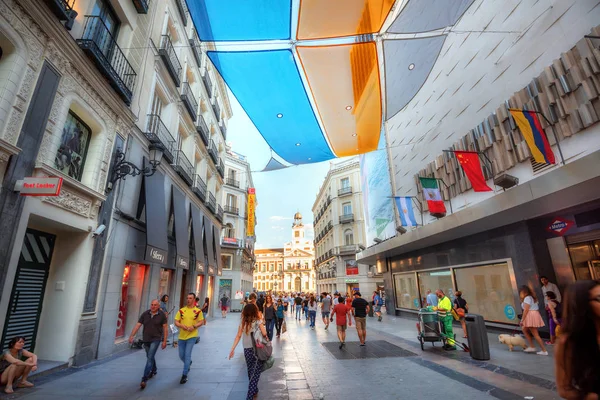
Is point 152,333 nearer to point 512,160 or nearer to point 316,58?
point 316,58

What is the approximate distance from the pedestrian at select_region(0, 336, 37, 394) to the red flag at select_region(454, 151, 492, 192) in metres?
12.5

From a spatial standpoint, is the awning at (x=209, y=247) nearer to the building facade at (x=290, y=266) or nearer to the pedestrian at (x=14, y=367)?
the pedestrian at (x=14, y=367)

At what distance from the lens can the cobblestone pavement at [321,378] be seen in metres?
5.01

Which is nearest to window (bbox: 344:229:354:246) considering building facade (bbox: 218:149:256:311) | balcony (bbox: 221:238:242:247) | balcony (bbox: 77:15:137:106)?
building facade (bbox: 218:149:256:311)

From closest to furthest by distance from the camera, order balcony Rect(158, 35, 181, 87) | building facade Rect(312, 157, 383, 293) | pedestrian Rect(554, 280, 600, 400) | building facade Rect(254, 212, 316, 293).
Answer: pedestrian Rect(554, 280, 600, 400) → balcony Rect(158, 35, 181, 87) → building facade Rect(312, 157, 383, 293) → building facade Rect(254, 212, 316, 293)

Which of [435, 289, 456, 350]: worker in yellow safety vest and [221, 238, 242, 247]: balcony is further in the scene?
[221, 238, 242, 247]: balcony

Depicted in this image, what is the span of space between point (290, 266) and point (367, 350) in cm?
9809

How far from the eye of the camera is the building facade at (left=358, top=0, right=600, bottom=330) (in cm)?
798

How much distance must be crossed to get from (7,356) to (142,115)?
25.8 ft

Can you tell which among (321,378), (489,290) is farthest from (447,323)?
(489,290)

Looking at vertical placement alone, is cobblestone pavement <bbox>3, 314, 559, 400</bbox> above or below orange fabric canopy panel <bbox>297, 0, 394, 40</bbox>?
below

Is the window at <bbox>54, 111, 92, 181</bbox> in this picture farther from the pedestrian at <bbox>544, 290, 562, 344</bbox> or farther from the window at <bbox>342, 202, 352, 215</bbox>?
the window at <bbox>342, 202, 352, 215</bbox>

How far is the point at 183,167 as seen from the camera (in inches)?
556

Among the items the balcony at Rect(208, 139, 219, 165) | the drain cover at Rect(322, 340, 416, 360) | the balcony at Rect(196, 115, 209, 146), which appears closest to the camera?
the drain cover at Rect(322, 340, 416, 360)
